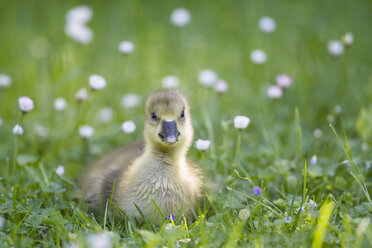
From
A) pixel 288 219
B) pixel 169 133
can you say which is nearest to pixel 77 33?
pixel 169 133

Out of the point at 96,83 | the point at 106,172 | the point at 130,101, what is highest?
the point at 96,83

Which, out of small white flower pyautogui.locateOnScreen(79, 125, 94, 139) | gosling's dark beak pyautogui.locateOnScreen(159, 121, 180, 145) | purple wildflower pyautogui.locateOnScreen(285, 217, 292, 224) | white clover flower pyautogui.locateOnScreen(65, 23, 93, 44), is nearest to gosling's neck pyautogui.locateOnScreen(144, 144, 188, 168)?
gosling's dark beak pyautogui.locateOnScreen(159, 121, 180, 145)

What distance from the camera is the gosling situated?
116 inches

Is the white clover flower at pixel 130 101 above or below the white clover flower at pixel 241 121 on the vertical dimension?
below

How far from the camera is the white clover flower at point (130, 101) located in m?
4.76

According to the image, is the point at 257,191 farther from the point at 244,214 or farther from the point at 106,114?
the point at 106,114

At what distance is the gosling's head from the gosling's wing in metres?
0.34

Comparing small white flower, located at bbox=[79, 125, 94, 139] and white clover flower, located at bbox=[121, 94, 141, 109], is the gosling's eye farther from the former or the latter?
white clover flower, located at bbox=[121, 94, 141, 109]

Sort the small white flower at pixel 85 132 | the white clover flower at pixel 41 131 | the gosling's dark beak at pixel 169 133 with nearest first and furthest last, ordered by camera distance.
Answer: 1. the gosling's dark beak at pixel 169 133
2. the small white flower at pixel 85 132
3. the white clover flower at pixel 41 131

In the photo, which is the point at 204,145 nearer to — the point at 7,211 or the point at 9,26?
the point at 7,211

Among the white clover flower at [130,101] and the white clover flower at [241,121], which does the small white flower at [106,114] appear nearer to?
the white clover flower at [130,101]

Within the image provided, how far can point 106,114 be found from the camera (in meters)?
4.86

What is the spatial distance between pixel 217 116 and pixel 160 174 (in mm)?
1642

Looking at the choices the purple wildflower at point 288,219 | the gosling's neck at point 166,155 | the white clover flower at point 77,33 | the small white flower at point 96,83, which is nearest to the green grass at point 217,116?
the purple wildflower at point 288,219
